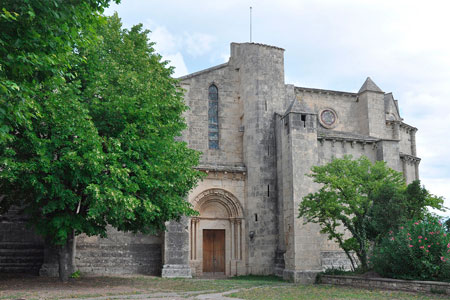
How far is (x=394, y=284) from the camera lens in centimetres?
1630

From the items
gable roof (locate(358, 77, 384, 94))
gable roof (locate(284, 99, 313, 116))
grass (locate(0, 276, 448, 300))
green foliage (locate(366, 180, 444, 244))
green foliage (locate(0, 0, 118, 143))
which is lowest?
grass (locate(0, 276, 448, 300))

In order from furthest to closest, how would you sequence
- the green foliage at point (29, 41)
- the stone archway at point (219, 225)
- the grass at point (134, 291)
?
the stone archway at point (219, 225), the grass at point (134, 291), the green foliage at point (29, 41)

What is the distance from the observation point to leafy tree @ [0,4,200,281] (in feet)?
47.5

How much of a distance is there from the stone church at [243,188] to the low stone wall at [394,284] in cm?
325

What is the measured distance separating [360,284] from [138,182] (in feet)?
31.6

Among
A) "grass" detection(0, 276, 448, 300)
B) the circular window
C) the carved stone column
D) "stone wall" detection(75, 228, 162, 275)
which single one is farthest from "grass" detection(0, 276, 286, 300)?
the circular window

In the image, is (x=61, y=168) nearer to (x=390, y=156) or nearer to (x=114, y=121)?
(x=114, y=121)

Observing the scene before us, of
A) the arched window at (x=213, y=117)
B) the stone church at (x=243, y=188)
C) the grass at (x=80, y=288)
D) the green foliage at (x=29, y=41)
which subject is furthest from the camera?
the arched window at (x=213, y=117)

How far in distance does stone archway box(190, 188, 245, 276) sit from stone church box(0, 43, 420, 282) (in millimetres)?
58

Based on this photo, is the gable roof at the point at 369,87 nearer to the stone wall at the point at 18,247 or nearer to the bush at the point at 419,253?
the bush at the point at 419,253

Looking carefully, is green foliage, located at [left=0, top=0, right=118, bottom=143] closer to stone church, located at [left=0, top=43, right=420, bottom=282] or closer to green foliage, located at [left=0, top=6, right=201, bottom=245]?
green foliage, located at [left=0, top=6, right=201, bottom=245]

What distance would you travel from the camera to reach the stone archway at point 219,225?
1022 inches

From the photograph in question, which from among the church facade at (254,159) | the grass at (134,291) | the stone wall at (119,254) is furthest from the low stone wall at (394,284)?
the stone wall at (119,254)

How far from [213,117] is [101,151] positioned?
1413 centimetres
